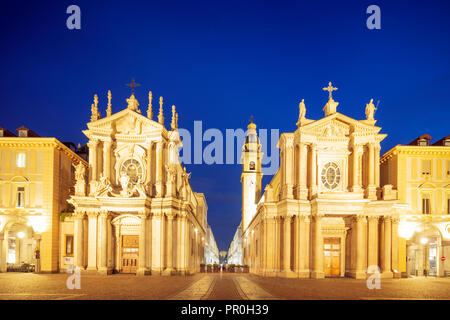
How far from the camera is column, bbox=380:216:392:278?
4303 cm

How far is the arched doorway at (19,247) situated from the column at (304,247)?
28135 mm

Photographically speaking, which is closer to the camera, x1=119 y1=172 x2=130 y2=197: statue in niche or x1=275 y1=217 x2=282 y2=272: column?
x1=119 y1=172 x2=130 y2=197: statue in niche

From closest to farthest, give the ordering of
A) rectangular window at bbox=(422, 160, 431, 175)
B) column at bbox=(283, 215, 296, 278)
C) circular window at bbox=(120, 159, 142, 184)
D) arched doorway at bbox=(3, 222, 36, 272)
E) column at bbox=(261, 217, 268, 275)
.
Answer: column at bbox=(283, 215, 296, 278)
column at bbox=(261, 217, 268, 275)
arched doorway at bbox=(3, 222, 36, 272)
circular window at bbox=(120, 159, 142, 184)
rectangular window at bbox=(422, 160, 431, 175)

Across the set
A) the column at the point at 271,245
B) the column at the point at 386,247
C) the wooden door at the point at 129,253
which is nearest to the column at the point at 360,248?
the column at the point at 386,247

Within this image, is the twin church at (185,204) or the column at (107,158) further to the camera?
the column at (107,158)

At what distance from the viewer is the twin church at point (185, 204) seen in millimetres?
43531

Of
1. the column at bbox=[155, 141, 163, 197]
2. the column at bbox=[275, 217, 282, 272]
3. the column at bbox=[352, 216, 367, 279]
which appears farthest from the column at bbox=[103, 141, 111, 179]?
the column at bbox=[352, 216, 367, 279]

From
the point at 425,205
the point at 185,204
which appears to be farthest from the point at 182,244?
the point at 425,205

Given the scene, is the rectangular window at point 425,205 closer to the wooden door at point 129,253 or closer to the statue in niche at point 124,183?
the wooden door at point 129,253

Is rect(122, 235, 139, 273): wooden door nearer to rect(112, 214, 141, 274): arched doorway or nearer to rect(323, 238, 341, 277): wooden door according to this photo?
rect(112, 214, 141, 274): arched doorway

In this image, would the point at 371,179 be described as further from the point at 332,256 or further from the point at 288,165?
the point at 332,256

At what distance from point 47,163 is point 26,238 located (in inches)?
342

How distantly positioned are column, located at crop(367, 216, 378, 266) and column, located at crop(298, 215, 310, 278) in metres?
6.03
